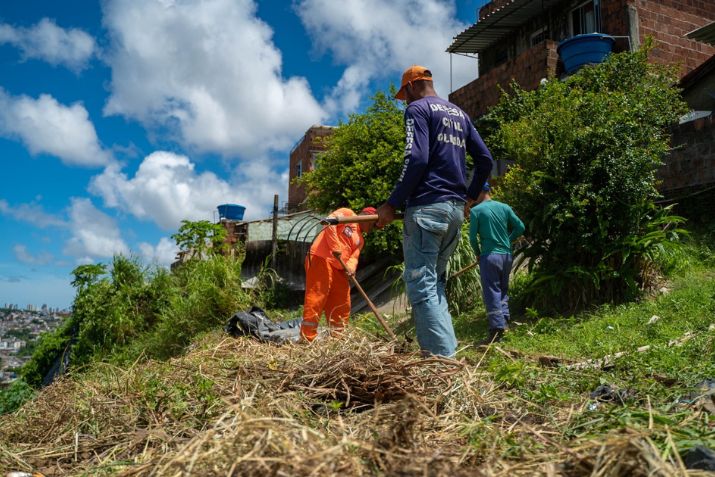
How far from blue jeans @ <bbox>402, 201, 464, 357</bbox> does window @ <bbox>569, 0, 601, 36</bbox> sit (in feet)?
42.3

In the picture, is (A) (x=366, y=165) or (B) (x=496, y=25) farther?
(B) (x=496, y=25)

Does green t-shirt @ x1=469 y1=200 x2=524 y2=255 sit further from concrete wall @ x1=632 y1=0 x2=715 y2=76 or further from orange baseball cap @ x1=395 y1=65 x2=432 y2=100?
concrete wall @ x1=632 y1=0 x2=715 y2=76

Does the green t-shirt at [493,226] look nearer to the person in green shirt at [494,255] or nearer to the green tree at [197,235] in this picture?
the person in green shirt at [494,255]

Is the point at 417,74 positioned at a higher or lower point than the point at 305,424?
higher

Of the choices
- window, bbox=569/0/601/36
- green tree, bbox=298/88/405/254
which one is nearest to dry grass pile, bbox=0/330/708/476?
green tree, bbox=298/88/405/254

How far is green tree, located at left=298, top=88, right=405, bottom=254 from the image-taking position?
10.8 metres

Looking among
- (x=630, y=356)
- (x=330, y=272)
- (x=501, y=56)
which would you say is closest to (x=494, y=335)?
(x=330, y=272)

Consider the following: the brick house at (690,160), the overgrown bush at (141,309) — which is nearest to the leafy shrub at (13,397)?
the overgrown bush at (141,309)

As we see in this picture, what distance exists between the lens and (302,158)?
26.6 m

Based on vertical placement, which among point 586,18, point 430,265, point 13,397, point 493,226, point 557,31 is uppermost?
point 557,31

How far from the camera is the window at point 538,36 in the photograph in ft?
54.8

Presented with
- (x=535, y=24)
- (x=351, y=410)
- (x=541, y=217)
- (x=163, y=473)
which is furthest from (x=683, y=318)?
(x=535, y=24)

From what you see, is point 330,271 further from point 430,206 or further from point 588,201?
point 588,201

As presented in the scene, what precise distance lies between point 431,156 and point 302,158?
23069 mm
